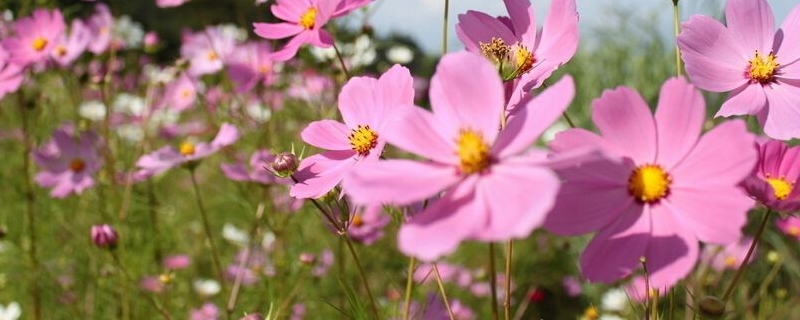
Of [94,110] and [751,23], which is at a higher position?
[751,23]

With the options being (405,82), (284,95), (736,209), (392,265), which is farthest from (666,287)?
(284,95)

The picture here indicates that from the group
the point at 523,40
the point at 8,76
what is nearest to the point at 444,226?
the point at 523,40

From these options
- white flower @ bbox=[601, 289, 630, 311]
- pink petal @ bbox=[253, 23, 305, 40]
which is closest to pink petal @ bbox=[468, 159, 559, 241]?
pink petal @ bbox=[253, 23, 305, 40]

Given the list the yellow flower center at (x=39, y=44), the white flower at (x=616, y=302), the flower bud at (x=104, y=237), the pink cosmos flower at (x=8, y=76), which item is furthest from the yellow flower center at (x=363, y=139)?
the white flower at (x=616, y=302)

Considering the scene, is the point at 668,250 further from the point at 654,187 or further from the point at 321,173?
the point at 321,173

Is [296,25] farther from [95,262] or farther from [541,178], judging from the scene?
[95,262]

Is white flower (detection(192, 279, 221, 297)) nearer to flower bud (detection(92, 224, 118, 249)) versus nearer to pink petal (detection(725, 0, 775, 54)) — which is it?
flower bud (detection(92, 224, 118, 249))
